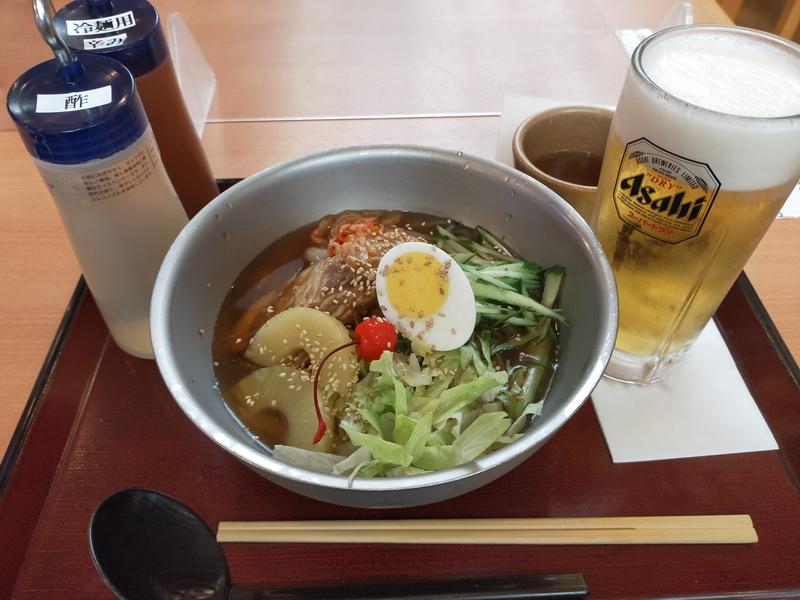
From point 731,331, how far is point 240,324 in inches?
44.4

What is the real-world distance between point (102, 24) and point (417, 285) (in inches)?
33.1

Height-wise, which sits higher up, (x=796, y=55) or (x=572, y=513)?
(x=796, y=55)

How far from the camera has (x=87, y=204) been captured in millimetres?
1119

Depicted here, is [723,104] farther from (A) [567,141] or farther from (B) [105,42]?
(B) [105,42]

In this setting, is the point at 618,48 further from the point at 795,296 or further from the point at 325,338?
the point at 325,338

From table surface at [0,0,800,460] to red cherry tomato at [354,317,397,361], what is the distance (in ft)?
2.46

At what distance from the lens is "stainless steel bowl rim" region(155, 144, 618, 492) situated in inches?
34.1

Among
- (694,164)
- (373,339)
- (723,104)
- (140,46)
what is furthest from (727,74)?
(140,46)

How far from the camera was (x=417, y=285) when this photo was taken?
3.98 feet

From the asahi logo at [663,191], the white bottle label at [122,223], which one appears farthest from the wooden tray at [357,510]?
the asahi logo at [663,191]

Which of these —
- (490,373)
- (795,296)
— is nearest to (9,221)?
(490,373)

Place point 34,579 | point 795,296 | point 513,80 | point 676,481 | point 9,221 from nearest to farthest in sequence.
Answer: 1. point 34,579
2. point 676,481
3. point 795,296
4. point 9,221
5. point 513,80

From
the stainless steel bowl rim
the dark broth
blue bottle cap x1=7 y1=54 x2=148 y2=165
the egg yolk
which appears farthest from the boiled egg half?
blue bottle cap x1=7 y1=54 x2=148 y2=165

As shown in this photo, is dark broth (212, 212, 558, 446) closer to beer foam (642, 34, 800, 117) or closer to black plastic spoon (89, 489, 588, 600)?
black plastic spoon (89, 489, 588, 600)
